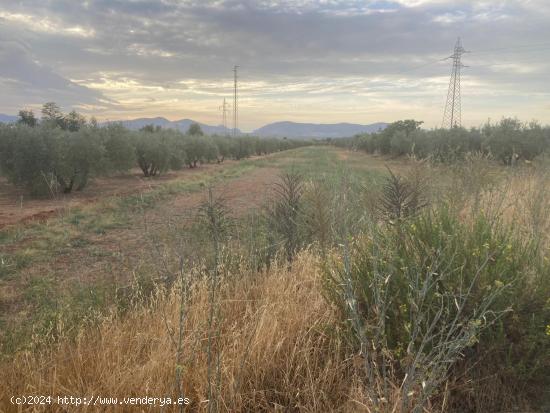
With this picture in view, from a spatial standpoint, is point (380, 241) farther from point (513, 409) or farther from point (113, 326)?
point (113, 326)

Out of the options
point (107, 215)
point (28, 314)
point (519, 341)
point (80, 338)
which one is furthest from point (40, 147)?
point (519, 341)

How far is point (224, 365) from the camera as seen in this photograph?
9.16ft

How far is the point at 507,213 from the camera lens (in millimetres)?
6559

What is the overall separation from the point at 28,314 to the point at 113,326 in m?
2.59

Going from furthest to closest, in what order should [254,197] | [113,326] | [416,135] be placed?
[416,135] < [254,197] < [113,326]

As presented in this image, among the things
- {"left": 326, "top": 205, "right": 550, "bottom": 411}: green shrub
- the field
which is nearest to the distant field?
the field

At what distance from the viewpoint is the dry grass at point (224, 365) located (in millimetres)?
2625

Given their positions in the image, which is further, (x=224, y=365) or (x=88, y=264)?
(x=88, y=264)

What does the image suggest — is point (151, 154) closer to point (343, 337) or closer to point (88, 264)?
point (88, 264)

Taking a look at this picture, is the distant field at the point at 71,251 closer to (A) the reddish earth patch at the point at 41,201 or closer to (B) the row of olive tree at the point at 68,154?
(A) the reddish earth patch at the point at 41,201

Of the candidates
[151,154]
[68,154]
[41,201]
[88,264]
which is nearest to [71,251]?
[88,264]

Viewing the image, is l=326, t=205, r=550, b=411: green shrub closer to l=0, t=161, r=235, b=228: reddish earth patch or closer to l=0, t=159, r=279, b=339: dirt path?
l=0, t=159, r=279, b=339: dirt path

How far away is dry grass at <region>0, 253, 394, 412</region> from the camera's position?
2625 millimetres

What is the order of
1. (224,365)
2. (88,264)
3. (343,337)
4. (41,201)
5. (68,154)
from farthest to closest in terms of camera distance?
(68,154), (41,201), (88,264), (343,337), (224,365)
